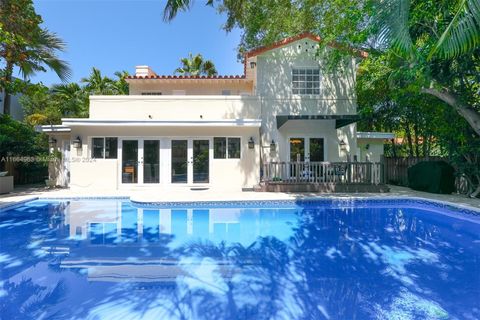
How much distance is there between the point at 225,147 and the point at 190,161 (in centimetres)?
219

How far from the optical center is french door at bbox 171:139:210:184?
15.6 metres

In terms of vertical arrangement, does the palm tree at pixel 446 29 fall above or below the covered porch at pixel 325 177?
above

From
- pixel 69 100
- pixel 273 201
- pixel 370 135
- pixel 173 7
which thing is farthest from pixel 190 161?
pixel 69 100

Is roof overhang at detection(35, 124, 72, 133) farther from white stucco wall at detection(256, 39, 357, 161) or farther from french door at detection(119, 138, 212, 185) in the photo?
white stucco wall at detection(256, 39, 357, 161)

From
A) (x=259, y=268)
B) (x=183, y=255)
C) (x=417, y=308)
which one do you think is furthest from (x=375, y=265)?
(x=183, y=255)

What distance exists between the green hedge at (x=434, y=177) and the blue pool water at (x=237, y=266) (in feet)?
14.8

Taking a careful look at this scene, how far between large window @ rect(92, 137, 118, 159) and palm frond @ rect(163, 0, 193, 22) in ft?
24.6

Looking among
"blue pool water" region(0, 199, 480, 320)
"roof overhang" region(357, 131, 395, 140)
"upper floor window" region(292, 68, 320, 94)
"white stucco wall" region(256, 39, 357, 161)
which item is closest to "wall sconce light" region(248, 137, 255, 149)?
"white stucco wall" region(256, 39, 357, 161)

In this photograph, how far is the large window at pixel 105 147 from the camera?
15.5 metres

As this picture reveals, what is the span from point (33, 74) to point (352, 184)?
19146 millimetres

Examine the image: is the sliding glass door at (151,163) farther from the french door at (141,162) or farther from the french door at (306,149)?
the french door at (306,149)

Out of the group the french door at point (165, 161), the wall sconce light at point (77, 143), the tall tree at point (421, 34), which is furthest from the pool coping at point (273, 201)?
the tall tree at point (421, 34)

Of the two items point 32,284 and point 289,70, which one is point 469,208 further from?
point 32,284

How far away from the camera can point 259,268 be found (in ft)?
19.4
